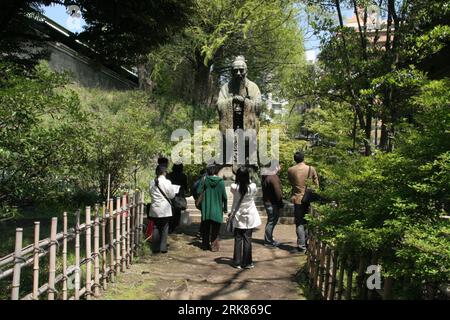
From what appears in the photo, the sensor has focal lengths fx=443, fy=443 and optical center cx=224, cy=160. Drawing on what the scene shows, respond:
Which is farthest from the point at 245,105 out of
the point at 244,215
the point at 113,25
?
the point at 113,25

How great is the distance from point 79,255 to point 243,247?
100 inches

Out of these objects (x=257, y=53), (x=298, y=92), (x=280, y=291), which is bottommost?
(x=280, y=291)

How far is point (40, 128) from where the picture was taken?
4.56m

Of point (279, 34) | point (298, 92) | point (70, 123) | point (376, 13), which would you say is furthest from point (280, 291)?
point (279, 34)

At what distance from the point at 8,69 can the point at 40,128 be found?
644 mm

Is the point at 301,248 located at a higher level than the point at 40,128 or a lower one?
lower

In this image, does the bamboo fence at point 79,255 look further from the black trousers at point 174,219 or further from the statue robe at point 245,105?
the statue robe at point 245,105

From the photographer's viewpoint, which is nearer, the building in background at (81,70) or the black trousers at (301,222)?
the black trousers at (301,222)

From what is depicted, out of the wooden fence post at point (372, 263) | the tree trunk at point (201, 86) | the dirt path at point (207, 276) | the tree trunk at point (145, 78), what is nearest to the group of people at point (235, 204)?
the dirt path at point (207, 276)

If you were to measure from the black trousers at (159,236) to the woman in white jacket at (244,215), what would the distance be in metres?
1.37

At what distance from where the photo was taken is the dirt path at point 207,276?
17.7ft

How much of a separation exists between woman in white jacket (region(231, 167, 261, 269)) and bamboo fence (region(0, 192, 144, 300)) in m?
1.59

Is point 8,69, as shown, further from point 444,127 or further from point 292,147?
point 292,147

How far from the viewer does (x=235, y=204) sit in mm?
6566
